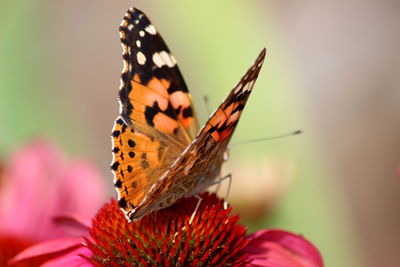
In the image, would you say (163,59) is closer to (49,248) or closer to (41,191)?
(49,248)

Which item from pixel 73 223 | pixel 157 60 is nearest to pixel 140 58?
pixel 157 60

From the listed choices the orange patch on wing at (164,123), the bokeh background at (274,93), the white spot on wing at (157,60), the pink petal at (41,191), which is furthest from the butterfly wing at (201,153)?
the bokeh background at (274,93)

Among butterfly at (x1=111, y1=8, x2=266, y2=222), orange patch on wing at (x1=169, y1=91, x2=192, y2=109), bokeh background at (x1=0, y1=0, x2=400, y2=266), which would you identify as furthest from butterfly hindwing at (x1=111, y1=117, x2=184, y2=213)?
bokeh background at (x1=0, y1=0, x2=400, y2=266)

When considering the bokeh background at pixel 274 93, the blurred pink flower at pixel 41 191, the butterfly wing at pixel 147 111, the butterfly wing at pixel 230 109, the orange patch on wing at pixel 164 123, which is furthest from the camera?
the bokeh background at pixel 274 93

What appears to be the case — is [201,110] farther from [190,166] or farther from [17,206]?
[190,166]

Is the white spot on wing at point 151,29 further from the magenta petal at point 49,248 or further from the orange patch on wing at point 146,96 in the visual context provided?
the magenta petal at point 49,248

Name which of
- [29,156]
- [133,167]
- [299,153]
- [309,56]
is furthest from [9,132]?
[309,56]
